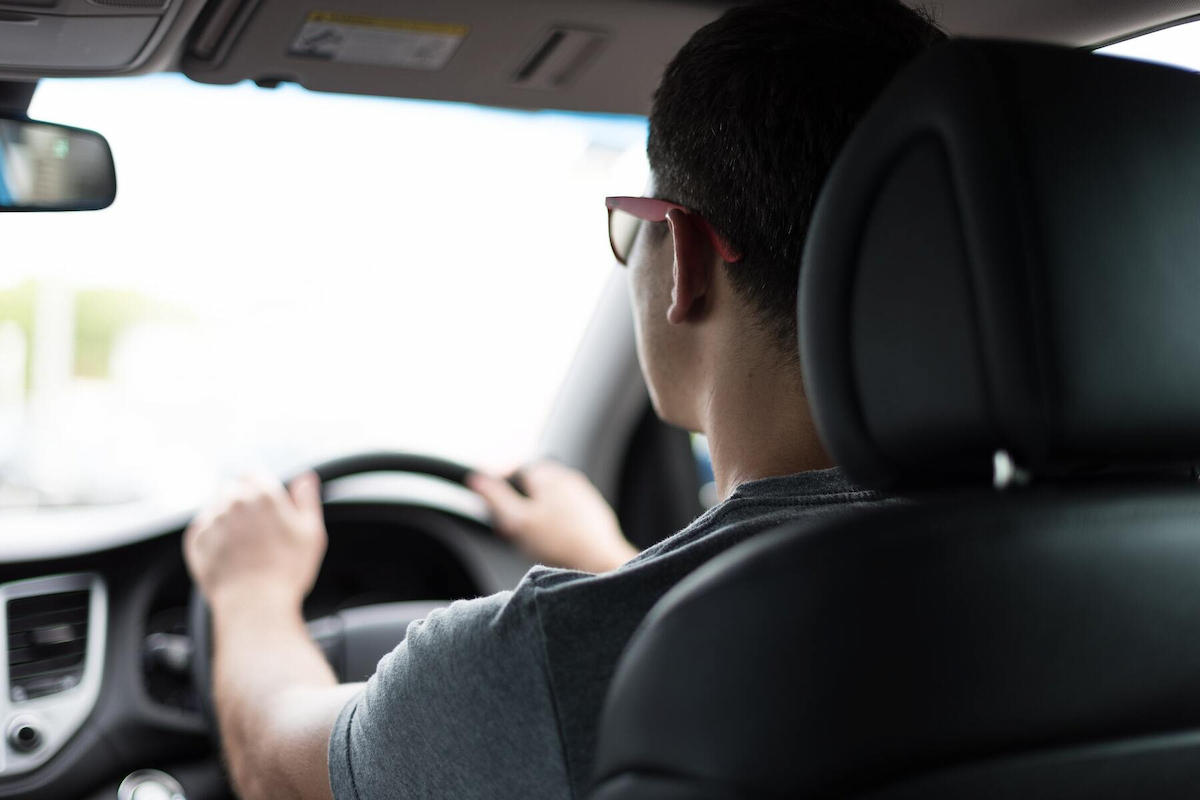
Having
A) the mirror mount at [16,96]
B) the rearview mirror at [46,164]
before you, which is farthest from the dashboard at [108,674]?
the mirror mount at [16,96]

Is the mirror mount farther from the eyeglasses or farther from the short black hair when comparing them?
the short black hair

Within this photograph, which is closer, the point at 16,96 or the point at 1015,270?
the point at 1015,270

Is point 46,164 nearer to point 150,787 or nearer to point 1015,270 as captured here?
point 150,787

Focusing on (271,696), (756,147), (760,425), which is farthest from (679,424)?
(271,696)

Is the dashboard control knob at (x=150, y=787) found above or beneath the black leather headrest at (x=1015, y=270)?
beneath

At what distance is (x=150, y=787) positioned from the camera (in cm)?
245

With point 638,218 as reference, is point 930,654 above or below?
below

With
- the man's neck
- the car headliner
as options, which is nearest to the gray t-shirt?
the man's neck

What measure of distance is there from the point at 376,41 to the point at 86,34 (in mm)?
484

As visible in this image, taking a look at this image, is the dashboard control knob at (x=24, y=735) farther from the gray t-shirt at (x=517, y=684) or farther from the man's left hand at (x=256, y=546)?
the gray t-shirt at (x=517, y=684)

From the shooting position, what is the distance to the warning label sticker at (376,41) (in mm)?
2004

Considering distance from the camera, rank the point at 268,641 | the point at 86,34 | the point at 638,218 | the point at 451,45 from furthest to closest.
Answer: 1. the point at 451,45
2. the point at 268,641
3. the point at 86,34
4. the point at 638,218

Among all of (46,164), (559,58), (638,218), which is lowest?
(638,218)

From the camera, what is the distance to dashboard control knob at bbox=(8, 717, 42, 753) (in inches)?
92.5
